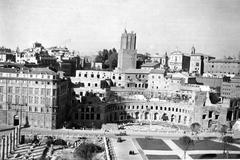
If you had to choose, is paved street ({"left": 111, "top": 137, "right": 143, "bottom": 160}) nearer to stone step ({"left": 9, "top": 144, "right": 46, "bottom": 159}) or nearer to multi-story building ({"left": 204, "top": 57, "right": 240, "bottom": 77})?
stone step ({"left": 9, "top": 144, "right": 46, "bottom": 159})

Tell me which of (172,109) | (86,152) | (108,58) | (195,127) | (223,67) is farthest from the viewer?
(108,58)

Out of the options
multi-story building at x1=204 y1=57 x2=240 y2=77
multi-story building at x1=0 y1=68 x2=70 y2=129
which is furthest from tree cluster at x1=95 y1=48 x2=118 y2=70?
multi-story building at x1=0 y1=68 x2=70 y2=129

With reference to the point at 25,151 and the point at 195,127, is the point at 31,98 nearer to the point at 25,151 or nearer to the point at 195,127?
the point at 25,151

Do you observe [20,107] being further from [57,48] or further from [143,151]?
[57,48]

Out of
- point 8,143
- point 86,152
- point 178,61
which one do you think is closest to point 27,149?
point 8,143

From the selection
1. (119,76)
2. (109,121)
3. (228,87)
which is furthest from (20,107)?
(228,87)

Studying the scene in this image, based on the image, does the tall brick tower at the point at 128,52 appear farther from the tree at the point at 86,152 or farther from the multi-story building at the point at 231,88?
the tree at the point at 86,152

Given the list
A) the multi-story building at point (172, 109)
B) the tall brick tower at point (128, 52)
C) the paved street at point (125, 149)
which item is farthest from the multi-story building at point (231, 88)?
the paved street at point (125, 149)
